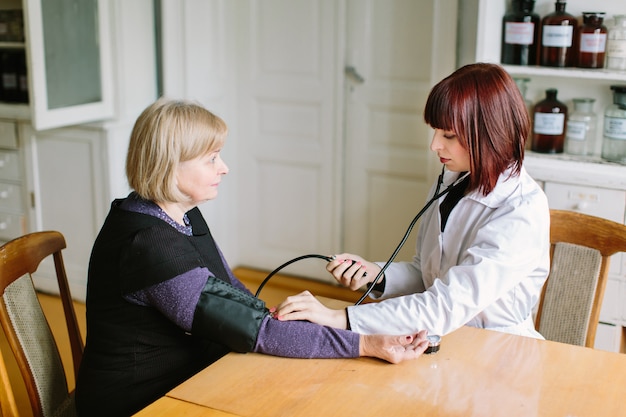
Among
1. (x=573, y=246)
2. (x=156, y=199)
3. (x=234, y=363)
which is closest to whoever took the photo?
(x=234, y=363)

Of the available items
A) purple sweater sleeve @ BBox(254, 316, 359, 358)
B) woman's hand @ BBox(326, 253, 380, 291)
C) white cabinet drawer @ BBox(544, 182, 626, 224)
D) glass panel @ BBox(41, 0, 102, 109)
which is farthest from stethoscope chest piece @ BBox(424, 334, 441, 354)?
glass panel @ BBox(41, 0, 102, 109)

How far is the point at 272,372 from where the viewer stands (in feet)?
4.75

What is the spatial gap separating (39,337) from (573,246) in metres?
1.29

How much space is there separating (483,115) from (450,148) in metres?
0.10

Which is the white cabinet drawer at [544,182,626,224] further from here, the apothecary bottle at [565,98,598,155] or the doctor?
the doctor

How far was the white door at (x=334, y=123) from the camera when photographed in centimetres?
346

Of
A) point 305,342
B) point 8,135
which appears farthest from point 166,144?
point 8,135

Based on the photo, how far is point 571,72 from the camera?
9.28 feet

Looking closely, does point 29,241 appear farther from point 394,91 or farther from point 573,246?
point 394,91

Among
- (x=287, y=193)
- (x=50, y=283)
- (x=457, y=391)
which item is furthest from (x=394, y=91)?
(x=457, y=391)

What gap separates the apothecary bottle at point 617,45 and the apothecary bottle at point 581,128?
0.17 meters

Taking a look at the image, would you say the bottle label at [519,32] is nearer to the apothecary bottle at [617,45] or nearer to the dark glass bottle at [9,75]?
the apothecary bottle at [617,45]

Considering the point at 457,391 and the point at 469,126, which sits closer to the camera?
the point at 457,391

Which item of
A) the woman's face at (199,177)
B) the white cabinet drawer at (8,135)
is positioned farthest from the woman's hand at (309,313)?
the white cabinet drawer at (8,135)
